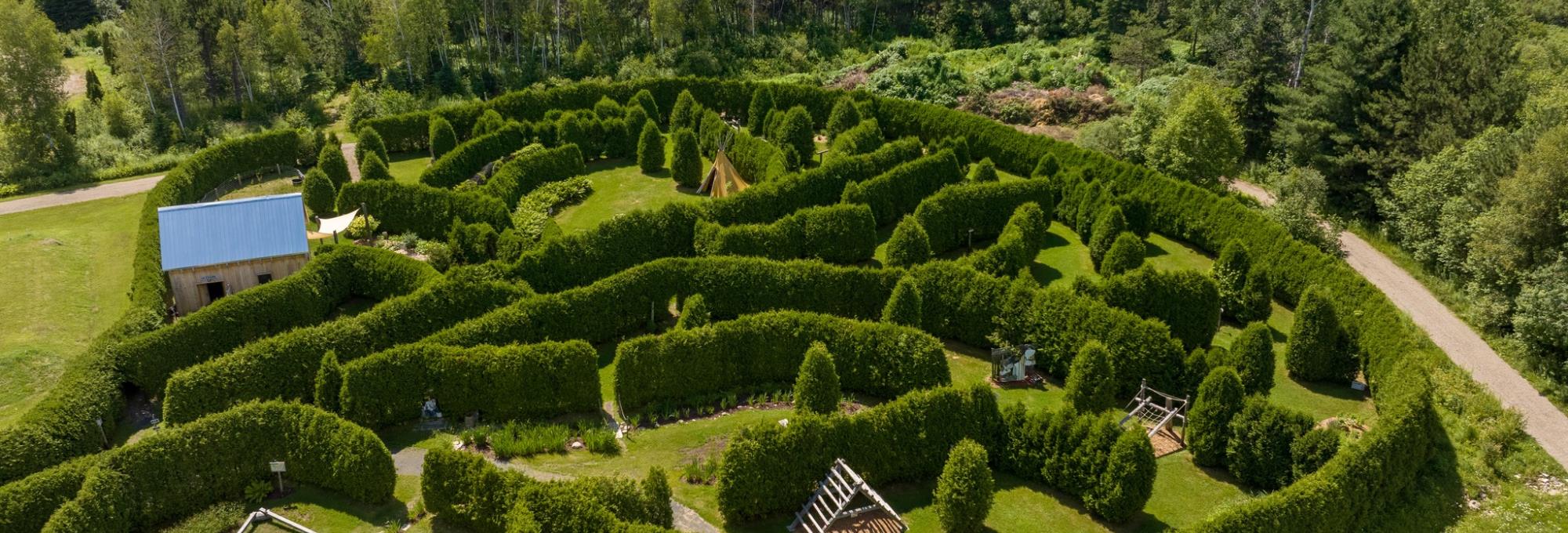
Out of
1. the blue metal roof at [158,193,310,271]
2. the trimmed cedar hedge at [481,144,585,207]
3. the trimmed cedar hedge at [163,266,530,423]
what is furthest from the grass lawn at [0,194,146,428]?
the trimmed cedar hedge at [481,144,585,207]

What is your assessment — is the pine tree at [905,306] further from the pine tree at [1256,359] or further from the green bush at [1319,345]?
the green bush at [1319,345]

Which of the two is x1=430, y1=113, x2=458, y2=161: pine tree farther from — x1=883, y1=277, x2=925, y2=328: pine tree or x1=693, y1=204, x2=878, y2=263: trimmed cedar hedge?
x1=883, y1=277, x2=925, y2=328: pine tree

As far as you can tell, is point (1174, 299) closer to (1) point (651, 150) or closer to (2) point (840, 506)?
(2) point (840, 506)

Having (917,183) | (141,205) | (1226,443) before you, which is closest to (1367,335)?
(1226,443)

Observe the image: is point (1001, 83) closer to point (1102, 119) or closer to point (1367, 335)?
point (1102, 119)

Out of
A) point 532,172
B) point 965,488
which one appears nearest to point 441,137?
point 532,172
